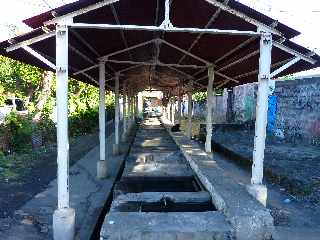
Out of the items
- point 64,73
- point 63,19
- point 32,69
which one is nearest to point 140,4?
point 63,19

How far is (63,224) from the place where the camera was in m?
5.54

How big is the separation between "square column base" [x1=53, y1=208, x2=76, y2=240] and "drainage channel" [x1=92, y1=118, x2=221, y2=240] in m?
0.61

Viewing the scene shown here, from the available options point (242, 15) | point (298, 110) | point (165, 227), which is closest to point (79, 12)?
point (242, 15)

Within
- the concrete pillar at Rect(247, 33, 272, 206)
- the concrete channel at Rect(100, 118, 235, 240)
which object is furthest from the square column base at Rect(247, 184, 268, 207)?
the concrete channel at Rect(100, 118, 235, 240)

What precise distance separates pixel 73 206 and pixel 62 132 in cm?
272

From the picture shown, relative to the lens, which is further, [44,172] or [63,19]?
[44,172]

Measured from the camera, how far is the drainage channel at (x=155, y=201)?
482 cm

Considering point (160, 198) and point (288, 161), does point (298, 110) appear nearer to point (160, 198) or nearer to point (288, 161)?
point (288, 161)

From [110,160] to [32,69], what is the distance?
9.02 m

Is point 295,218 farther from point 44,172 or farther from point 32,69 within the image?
point 32,69

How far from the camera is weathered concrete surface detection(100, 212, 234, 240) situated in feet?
15.3

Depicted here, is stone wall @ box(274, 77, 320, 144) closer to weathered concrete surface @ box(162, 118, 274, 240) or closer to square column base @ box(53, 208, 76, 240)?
weathered concrete surface @ box(162, 118, 274, 240)

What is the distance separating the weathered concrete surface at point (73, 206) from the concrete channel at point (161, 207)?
2.47 ft

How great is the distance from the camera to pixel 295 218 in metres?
7.13
